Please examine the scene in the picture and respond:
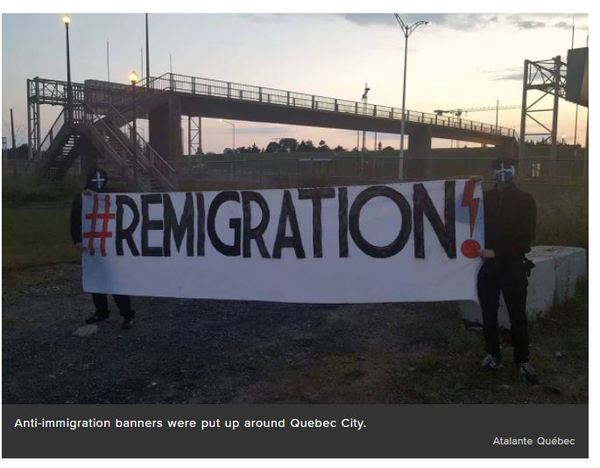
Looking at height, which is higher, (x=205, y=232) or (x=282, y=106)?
(x=282, y=106)

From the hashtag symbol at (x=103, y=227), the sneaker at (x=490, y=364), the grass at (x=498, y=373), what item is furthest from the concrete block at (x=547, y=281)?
the hashtag symbol at (x=103, y=227)

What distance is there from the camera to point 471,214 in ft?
15.0

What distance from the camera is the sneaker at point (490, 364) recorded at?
4508 mm

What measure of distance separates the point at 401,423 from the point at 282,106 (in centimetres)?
2590

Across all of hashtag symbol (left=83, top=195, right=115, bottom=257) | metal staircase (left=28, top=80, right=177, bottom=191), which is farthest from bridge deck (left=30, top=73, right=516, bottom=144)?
hashtag symbol (left=83, top=195, right=115, bottom=257)

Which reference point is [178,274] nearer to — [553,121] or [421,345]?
[421,345]

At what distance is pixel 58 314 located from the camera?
659 cm

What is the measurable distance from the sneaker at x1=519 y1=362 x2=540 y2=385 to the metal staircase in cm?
1884

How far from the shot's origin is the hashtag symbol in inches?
221

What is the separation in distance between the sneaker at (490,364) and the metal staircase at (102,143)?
1858 centimetres

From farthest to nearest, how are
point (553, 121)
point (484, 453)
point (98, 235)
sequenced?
point (553, 121) → point (98, 235) → point (484, 453)

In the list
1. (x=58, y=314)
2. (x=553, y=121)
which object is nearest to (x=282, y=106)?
(x=553, y=121)

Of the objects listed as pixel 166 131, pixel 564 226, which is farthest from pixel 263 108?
pixel 564 226

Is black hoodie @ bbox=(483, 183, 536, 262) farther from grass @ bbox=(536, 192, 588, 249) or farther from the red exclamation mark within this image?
grass @ bbox=(536, 192, 588, 249)
